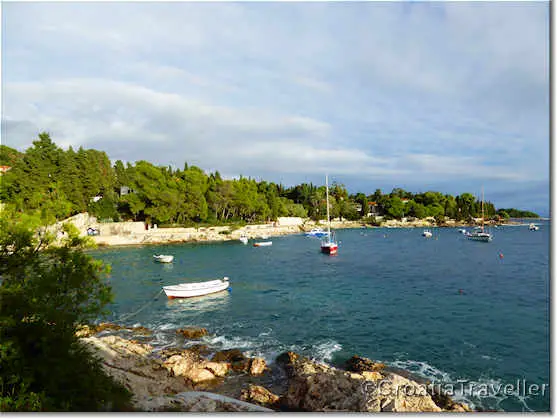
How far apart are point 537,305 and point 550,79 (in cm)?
2137

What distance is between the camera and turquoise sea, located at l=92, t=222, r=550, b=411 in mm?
12938

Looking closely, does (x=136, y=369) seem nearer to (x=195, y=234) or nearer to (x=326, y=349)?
(x=326, y=349)

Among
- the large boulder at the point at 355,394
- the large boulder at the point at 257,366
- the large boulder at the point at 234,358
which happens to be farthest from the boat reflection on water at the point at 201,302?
the large boulder at the point at 355,394

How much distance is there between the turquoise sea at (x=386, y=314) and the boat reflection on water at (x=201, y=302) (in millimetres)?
74

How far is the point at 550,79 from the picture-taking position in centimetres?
582

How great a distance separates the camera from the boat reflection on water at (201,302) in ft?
69.8

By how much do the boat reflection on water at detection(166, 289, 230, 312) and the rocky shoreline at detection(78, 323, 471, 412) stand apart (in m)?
5.96

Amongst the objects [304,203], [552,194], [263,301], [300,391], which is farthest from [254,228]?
[552,194]

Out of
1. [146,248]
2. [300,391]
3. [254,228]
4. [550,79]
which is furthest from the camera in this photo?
[254,228]

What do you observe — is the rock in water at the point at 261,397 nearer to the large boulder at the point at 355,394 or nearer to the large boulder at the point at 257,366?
the large boulder at the point at 355,394

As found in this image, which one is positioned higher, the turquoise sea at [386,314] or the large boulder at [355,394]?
the large boulder at [355,394]

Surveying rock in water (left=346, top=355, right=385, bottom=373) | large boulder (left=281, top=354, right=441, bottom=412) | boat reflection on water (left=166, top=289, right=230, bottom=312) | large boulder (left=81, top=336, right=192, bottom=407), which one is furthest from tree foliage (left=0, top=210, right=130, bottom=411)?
boat reflection on water (left=166, top=289, right=230, bottom=312)

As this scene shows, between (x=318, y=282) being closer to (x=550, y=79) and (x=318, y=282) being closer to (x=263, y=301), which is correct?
(x=263, y=301)

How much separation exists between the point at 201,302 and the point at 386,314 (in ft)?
40.2
